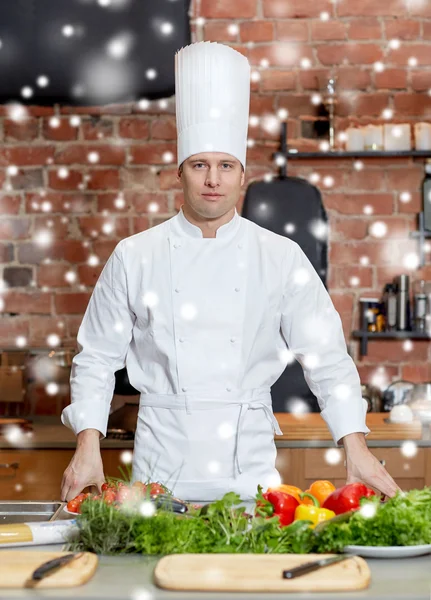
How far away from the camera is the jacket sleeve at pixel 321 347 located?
1.80 metres

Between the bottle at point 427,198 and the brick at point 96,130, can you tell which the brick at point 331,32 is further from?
the brick at point 96,130

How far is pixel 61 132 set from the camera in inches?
135

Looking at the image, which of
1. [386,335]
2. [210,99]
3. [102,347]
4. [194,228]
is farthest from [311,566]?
[386,335]

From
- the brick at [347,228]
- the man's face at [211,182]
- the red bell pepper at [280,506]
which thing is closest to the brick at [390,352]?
the brick at [347,228]

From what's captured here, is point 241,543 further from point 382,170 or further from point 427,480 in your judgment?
point 382,170

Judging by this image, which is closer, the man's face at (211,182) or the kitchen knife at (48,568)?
the kitchen knife at (48,568)

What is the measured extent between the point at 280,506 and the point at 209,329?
2.40ft

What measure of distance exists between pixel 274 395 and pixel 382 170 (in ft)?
3.43

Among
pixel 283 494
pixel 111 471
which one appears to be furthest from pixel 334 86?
pixel 283 494

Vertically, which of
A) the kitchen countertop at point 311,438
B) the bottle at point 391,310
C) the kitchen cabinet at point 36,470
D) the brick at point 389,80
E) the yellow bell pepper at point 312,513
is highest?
the brick at point 389,80

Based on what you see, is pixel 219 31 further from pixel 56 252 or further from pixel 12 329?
pixel 12 329

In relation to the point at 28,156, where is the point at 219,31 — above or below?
above

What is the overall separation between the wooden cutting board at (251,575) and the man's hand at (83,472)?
588 millimetres

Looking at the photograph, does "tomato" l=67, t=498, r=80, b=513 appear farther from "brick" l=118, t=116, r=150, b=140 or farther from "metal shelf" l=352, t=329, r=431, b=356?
"brick" l=118, t=116, r=150, b=140
